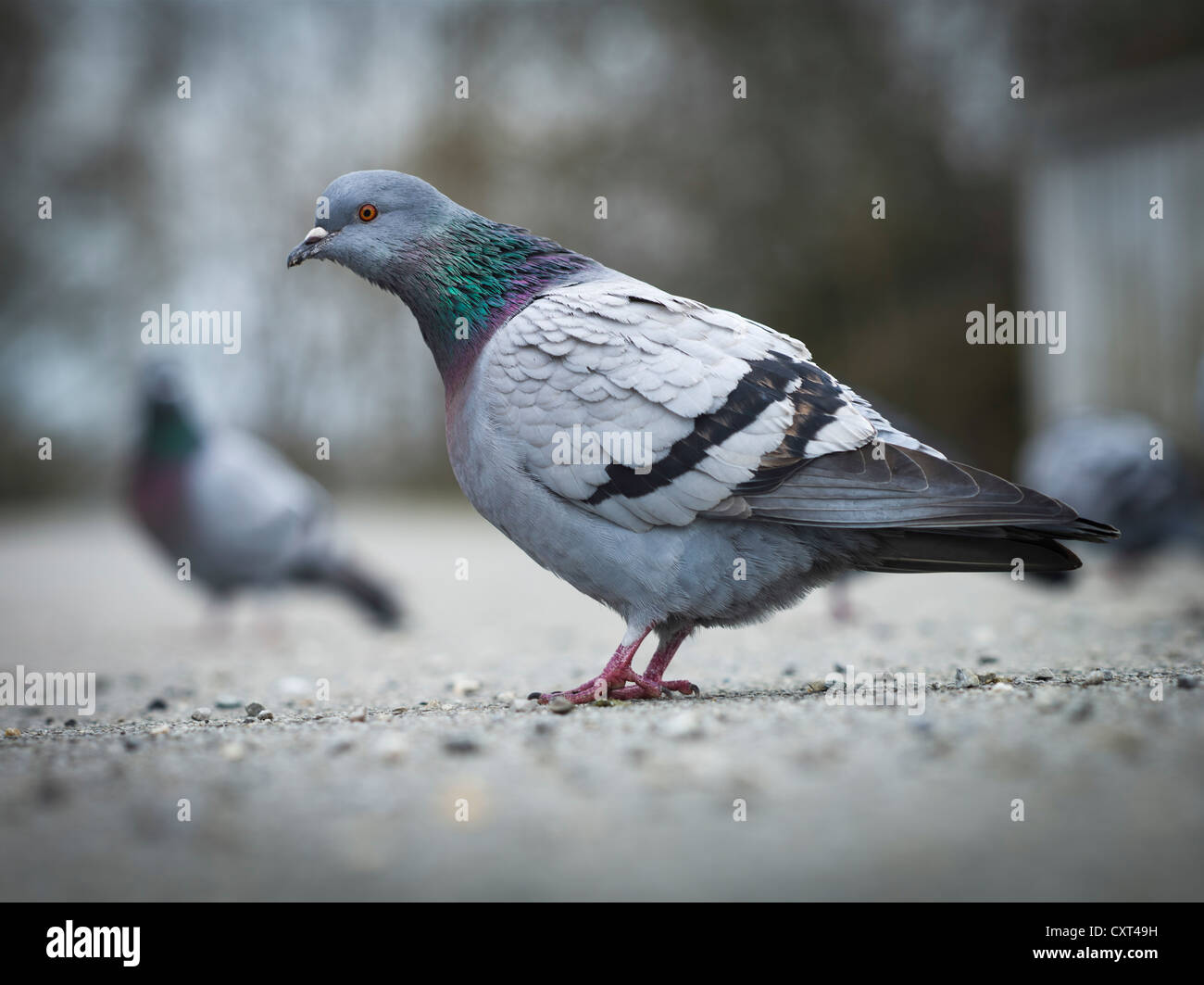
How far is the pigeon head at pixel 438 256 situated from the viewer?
4.14m

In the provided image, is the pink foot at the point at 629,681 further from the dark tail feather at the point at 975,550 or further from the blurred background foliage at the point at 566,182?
the blurred background foliage at the point at 566,182

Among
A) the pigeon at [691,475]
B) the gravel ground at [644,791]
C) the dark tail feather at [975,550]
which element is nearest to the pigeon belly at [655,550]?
the pigeon at [691,475]

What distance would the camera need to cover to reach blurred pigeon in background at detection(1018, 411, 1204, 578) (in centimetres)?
819

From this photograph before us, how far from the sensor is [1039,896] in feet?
7.04

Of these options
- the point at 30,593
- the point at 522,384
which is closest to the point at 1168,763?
the point at 522,384

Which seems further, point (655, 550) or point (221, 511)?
point (221, 511)

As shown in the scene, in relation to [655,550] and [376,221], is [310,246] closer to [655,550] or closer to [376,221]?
[376,221]

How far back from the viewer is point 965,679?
4133mm

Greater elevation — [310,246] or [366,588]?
[310,246]

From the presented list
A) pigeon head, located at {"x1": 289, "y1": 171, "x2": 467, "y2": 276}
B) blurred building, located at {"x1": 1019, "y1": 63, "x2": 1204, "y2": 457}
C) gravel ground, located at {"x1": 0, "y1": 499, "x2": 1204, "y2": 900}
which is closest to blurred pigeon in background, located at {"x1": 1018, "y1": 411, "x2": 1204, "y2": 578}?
blurred building, located at {"x1": 1019, "y1": 63, "x2": 1204, "y2": 457}

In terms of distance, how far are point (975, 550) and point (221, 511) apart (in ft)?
18.9

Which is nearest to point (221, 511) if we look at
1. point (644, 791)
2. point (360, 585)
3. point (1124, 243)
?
point (360, 585)

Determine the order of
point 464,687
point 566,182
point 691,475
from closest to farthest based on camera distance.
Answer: point 691,475
point 464,687
point 566,182

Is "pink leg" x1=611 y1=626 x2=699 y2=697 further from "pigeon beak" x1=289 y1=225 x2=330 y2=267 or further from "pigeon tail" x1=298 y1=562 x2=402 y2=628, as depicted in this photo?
"pigeon tail" x1=298 y1=562 x2=402 y2=628
